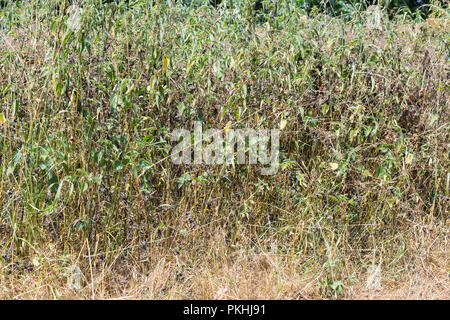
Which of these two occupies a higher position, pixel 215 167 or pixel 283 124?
pixel 283 124

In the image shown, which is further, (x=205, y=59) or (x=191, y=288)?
(x=205, y=59)

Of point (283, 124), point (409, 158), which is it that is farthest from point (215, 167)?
point (409, 158)

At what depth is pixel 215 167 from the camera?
109 inches

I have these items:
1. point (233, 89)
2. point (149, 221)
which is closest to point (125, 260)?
point (149, 221)

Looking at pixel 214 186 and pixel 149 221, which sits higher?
pixel 214 186

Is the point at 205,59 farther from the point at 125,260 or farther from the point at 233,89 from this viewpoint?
the point at 125,260

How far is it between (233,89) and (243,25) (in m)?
0.45

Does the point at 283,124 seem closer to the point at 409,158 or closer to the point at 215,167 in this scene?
the point at 215,167

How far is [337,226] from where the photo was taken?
280cm

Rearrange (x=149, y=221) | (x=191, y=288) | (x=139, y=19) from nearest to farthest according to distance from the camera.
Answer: (x=191, y=288) < (x=149, y=221) < (x=139, y=19)

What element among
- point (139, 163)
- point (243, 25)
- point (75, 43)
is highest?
point (243, 25)

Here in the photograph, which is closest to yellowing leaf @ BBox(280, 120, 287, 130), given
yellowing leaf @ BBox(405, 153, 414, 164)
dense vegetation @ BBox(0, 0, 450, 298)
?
dense vegetation @ BBox(0, 0, 450, 298)

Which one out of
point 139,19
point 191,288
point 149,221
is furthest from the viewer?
point 139,19

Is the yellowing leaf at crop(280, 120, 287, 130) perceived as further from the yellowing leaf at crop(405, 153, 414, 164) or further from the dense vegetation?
the yellowing leaf at crop(405, 153, 414, 164)
